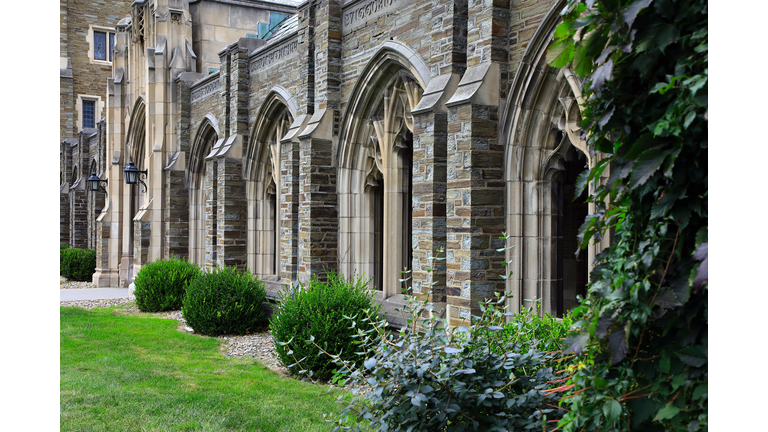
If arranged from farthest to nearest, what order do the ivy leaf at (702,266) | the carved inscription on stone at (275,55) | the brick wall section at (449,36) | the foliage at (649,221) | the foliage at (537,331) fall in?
1. the carved inscription on stone at (275,55)
2. the brick wall section at (449,36)
3. the foliage at (537,331)
4. the foliage at (649,221)
5. the ivy leaf at (702,266)

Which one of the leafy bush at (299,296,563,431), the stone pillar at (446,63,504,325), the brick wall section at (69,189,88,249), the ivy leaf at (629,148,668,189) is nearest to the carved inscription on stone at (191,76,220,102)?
the stone pillar at (446,63,504,325)

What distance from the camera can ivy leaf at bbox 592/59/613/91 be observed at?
6.85 ft

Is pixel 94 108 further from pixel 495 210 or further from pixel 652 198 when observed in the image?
pixel 652 198

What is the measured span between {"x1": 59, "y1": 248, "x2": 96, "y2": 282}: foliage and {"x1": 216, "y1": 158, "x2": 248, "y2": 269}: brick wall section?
12713mm

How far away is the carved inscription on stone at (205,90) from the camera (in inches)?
640

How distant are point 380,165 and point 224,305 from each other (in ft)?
13.0

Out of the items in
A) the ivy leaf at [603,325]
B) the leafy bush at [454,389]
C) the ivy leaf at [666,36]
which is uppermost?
the ivy leaf at [666,36]

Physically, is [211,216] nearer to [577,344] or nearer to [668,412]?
[577,344]

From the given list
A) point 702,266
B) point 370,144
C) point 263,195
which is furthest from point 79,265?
point 702,266

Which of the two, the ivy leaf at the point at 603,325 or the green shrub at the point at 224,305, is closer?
the ivy leaf at the point at 603,325

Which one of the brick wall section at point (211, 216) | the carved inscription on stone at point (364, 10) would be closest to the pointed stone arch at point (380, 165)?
the carved inscription on stone at point (364, 10)

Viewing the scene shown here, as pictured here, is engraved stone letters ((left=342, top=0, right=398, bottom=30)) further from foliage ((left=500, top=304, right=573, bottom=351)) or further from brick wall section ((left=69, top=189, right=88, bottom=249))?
brick wall section ((left=69, top=189, right=88, bottom=249))

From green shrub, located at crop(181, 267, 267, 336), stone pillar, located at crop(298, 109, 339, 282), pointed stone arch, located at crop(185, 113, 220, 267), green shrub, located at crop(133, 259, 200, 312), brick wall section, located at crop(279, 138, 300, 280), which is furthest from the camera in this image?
pointed stone arch, located at crop(185, 113, 220, 267)

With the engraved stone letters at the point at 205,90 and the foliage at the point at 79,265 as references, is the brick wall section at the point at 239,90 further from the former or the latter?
the foliage at the point at 79,265
